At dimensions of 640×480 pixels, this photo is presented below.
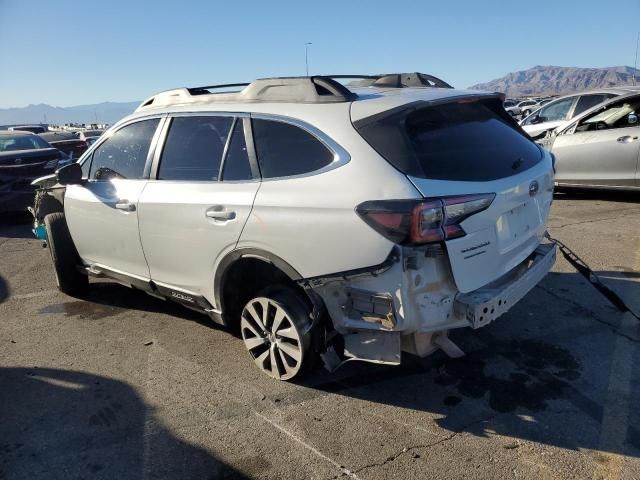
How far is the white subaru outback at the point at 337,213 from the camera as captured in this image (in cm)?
266

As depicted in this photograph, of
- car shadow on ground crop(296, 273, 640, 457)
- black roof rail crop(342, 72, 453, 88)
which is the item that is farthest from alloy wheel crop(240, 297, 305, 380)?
black roof rail crop(342, 72, 453, 88)

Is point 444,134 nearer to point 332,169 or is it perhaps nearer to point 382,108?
point 382,108

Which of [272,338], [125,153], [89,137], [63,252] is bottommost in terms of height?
[272,338]

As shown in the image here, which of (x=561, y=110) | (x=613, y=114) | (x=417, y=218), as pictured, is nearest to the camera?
(x=417, y=218)

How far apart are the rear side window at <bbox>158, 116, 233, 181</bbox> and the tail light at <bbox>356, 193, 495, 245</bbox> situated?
52.6 inches

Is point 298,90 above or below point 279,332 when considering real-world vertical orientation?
above

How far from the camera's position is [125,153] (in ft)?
14.2

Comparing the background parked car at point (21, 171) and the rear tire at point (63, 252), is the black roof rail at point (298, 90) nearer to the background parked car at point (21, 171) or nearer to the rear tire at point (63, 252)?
the rear tire at point (63, 252)

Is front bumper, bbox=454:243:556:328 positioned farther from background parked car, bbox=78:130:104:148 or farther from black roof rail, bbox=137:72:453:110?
background parked car, bbox=78:130:104:148

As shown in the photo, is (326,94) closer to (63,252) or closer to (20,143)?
(63,252)

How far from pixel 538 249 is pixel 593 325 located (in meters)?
1.01

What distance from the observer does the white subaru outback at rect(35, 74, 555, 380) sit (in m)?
2.66

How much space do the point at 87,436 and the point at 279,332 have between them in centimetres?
126

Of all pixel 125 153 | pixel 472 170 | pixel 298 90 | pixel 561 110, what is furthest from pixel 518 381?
pixel 561 110
